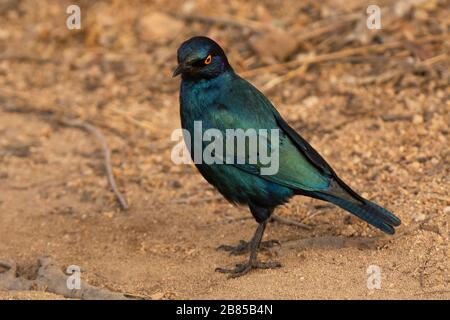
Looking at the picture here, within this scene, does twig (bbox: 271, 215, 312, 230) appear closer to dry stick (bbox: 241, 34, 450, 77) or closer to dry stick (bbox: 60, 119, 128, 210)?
dry stick (bbox: 60, 119, 128, 210)

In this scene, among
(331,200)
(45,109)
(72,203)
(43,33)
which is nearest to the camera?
(331,200)

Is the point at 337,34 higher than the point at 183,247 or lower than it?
higher

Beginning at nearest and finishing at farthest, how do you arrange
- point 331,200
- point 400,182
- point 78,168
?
point 331,200 → point 400,182 → point 78,168

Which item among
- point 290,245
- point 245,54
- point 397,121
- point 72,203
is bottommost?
point 290,245

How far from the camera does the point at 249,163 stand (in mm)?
5477

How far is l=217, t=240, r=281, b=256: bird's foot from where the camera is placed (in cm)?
592

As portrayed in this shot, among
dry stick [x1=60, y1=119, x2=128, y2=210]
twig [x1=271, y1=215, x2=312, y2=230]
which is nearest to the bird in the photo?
twig [x1=271, y1=215, x2=312, y2=230]

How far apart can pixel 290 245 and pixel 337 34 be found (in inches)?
144

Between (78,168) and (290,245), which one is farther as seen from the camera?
(78,168)

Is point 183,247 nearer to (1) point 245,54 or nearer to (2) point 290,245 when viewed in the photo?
(2) point 290,245

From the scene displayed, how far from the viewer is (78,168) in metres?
7.55

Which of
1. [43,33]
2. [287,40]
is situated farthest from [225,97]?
[43,33]

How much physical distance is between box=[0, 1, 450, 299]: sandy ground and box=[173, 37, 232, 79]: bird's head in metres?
1.27

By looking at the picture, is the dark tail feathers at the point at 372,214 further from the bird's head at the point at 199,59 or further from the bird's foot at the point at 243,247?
the bird's head at the point at 199,59
